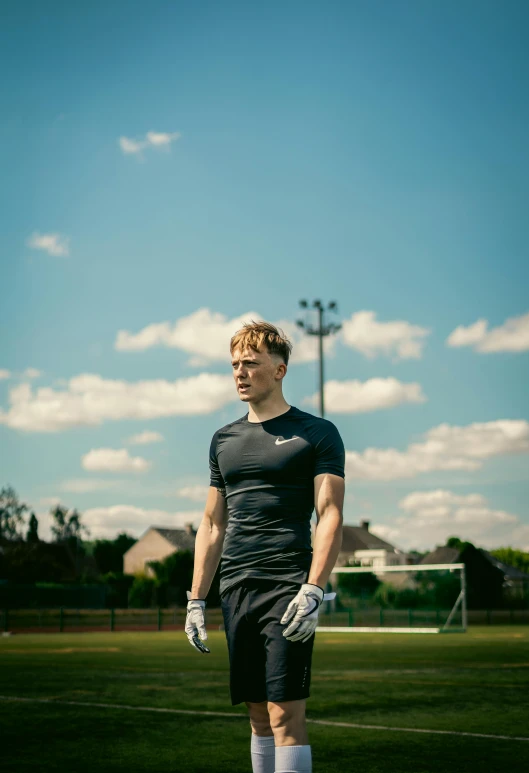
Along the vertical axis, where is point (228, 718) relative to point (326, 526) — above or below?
below

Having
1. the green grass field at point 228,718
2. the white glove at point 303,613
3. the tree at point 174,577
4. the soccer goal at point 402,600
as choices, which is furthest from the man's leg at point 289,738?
the tree at point 174,577

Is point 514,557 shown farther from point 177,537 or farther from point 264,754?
point 264,754

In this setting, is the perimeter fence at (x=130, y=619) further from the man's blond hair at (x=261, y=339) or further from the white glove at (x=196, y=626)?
the man's blond hair at (x=261, y=339)

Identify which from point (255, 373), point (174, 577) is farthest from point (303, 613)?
point (174, 577)

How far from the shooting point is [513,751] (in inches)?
289

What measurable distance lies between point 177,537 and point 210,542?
89.8m

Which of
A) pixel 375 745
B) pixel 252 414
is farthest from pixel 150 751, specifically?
pixel 252 414

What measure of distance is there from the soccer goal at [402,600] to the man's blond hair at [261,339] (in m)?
33.4

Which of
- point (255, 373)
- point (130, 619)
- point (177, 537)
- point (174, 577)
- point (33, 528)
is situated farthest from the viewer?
point (33, 528)

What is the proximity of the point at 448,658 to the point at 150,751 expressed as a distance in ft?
42.7

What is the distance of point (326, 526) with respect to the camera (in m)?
4.04

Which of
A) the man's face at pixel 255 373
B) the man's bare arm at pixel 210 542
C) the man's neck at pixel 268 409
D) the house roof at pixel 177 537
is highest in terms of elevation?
the house roof at pixel 177 537

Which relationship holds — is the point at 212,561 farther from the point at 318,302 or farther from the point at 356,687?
the point at 318,302

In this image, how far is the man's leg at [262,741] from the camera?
410cm
